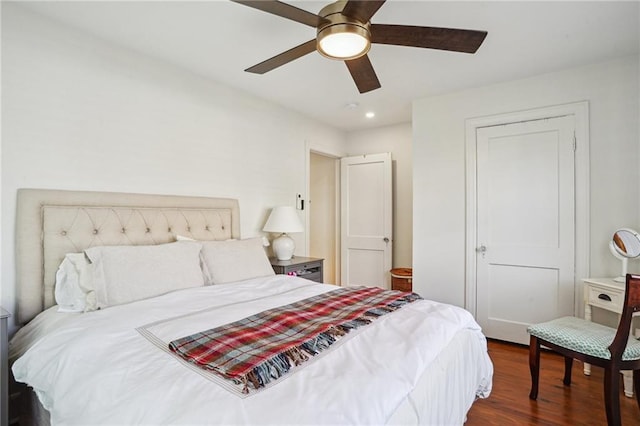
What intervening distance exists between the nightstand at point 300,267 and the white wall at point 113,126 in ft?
1.54

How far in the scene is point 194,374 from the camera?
1073mm

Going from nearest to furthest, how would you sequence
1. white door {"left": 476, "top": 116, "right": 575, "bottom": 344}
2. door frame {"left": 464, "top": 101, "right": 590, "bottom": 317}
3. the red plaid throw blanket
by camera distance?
the red plaid throw blanket → door frame {"left": 464, "top": 101, "right": 590, "bottom": 317} → white door {"left": 476, "top": 116, "right": 575, "bottom": 344}

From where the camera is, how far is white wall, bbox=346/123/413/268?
177 inches

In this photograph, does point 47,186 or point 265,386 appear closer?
point 265,386

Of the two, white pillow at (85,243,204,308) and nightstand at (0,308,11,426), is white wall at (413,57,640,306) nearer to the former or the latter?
white pillow at (85,243,204,308)

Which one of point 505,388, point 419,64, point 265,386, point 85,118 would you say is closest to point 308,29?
point 419,64

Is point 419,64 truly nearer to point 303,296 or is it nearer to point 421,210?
point 421,210

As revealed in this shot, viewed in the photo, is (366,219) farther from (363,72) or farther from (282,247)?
(363,72)

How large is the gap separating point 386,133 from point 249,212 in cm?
239

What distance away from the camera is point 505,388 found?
2.36 meters

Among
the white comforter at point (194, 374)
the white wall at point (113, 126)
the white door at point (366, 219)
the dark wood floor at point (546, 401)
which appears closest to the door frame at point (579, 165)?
the dark wood floor at point (546, 401)

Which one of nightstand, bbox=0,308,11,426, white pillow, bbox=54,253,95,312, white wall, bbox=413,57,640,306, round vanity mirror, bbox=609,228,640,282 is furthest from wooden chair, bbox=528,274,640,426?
nightstand, bbox=0,308,11,426

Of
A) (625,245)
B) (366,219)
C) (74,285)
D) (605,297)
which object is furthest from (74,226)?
(625,245)

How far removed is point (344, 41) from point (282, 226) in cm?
202
